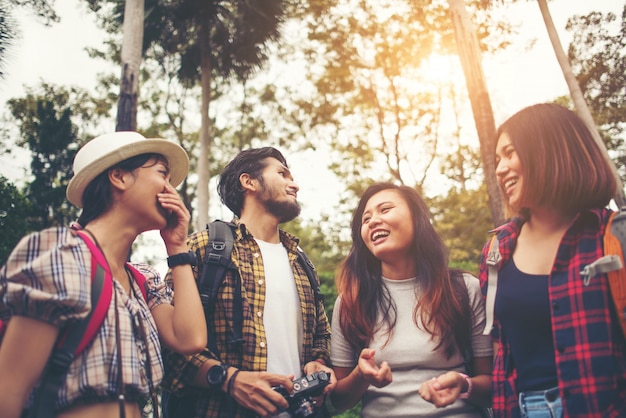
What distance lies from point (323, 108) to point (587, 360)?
14139mm

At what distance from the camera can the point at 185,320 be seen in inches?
88.4

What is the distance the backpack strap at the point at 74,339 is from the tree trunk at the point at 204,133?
10.8 metres

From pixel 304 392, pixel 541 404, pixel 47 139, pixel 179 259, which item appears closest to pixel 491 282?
pixel 541 404

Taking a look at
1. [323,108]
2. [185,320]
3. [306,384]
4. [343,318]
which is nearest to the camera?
[185,320]

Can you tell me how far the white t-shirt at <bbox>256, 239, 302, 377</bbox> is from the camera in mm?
2754

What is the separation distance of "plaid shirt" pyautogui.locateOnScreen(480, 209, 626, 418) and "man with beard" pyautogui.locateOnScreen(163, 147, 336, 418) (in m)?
1.26

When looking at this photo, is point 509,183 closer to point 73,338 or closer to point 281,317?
point 281,317

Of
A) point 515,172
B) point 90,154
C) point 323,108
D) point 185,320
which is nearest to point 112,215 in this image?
point 90,154

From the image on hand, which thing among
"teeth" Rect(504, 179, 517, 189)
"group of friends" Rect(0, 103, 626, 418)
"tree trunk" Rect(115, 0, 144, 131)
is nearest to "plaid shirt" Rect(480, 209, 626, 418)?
"group of friends" Rect(0, 103, 626, 418)

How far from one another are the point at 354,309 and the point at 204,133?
11793mm

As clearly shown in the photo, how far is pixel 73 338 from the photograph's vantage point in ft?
5.62

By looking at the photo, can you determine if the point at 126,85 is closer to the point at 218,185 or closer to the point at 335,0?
the point at 218,185

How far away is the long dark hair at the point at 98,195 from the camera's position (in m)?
2.21

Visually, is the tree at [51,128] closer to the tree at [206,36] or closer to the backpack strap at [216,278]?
the tree at [206,36]
